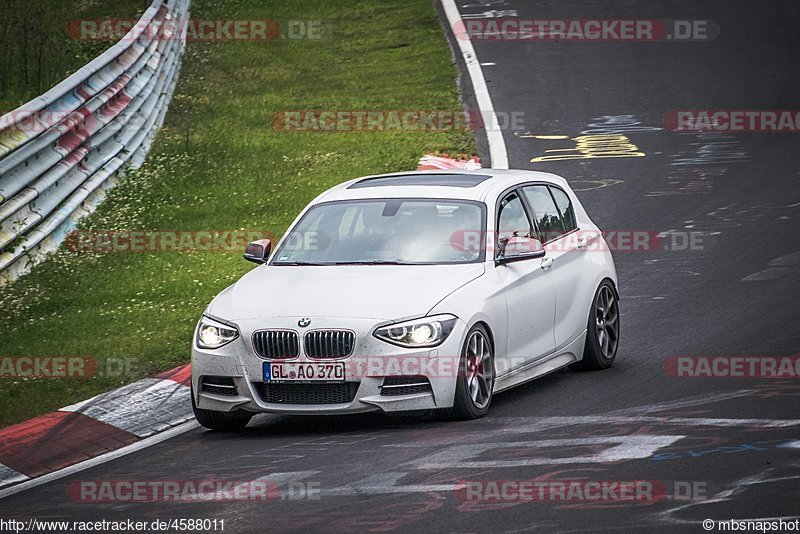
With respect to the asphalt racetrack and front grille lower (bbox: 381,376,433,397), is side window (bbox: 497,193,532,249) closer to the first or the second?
the asphalt racetrack

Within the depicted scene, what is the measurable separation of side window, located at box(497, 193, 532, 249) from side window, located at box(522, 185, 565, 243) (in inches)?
7.2

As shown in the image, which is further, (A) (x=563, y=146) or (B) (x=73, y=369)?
(A) (x=563, y=146)

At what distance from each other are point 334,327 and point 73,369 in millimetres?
2814

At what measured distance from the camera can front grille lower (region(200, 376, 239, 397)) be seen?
938 centimetres

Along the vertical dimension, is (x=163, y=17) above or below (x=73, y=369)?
above

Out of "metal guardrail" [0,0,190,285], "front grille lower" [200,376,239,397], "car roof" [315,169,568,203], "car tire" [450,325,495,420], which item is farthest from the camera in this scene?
"metal guardrail" [0,0,190,285]

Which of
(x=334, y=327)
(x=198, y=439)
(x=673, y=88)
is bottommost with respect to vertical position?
(x=198, y=439)

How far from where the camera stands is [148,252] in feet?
49.9

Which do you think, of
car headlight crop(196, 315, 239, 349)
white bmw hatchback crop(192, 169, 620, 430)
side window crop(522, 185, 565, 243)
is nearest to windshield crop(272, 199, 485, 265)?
white bmw hatchback crop(192, 169, 620, 430)

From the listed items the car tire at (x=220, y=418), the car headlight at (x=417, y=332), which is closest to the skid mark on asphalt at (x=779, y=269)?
the car headlight at (x=417, y=332)

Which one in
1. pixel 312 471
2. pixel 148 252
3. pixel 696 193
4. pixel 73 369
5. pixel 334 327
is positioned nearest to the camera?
pixel 312 471

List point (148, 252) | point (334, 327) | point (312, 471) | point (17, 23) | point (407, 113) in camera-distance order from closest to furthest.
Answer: point (312, 471), point (334, 327), point (148, 252), point (17, 23), point (407, 113)

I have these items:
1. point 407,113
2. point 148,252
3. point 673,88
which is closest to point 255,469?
point 148,252

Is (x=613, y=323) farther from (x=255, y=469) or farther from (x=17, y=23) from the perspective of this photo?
(x=17, y=23)
